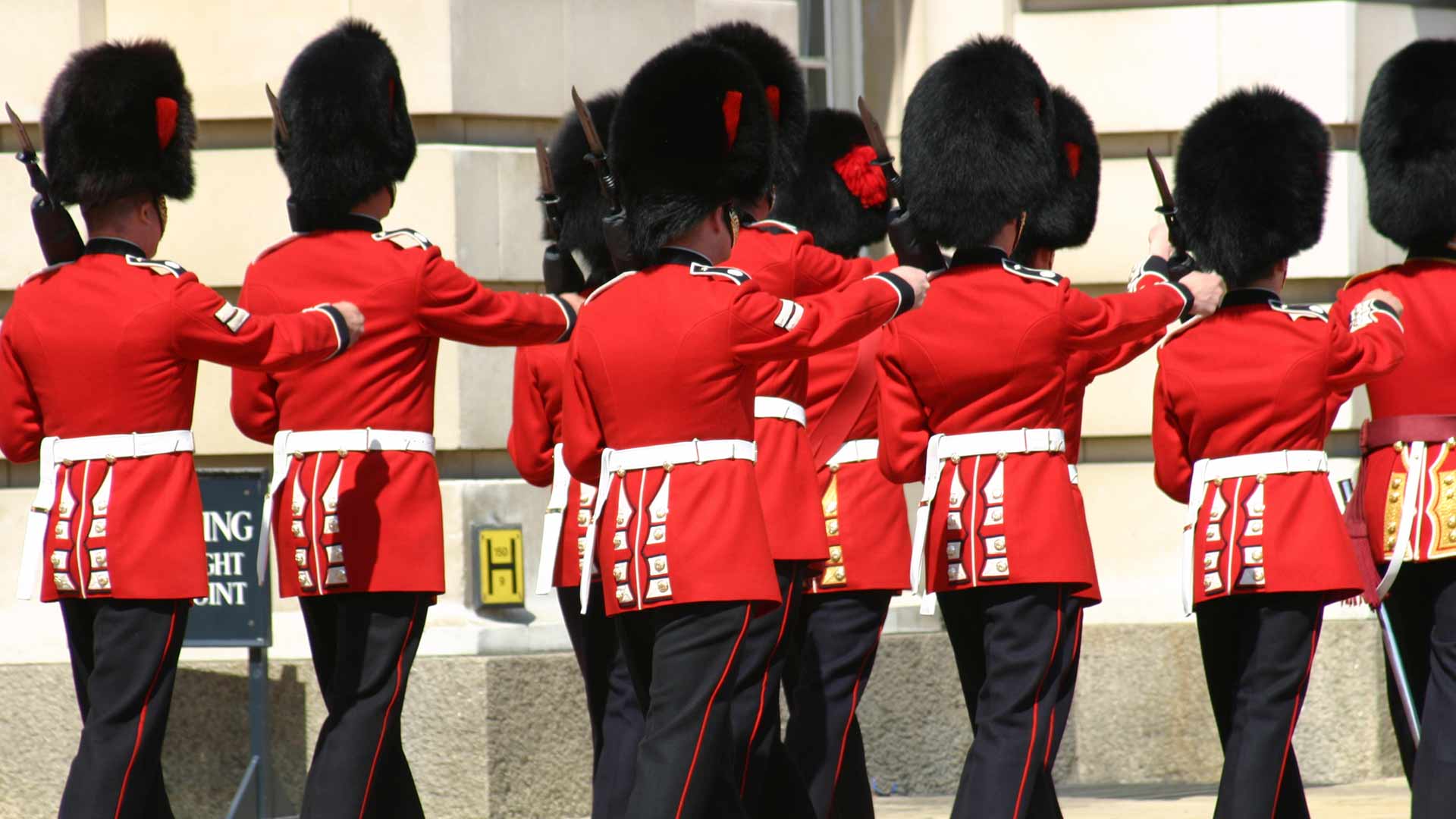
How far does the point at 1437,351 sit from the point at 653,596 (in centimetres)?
202

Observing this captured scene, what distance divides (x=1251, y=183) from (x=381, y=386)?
6.32ft

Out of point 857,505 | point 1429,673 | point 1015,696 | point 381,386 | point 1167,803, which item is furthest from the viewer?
point 1167,803

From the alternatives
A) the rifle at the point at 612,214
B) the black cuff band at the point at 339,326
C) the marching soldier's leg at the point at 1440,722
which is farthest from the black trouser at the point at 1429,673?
the black cuff band at the point at 339,326

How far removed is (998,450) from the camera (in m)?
5.09

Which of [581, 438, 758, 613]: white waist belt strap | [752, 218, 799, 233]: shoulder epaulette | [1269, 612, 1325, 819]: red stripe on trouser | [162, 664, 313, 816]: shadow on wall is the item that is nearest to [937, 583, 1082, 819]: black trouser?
[1269, 612, 1325, 819]: red stripe on trouser

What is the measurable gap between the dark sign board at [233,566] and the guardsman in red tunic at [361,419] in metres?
1.00

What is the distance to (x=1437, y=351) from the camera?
18.3 ft

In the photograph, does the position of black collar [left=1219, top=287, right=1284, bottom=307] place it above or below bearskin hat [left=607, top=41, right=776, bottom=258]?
below

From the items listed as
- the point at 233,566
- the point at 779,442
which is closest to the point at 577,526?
the point at 779,442

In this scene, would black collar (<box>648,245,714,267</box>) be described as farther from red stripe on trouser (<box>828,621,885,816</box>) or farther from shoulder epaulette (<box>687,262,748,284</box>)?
red stripe on trouser (<box>828,621,885,816</box>)

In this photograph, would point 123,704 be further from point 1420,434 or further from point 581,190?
point 1420,434

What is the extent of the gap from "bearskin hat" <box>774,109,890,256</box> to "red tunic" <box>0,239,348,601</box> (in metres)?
1.89

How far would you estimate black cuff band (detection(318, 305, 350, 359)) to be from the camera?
197 inches

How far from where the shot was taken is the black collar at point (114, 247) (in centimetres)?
514
